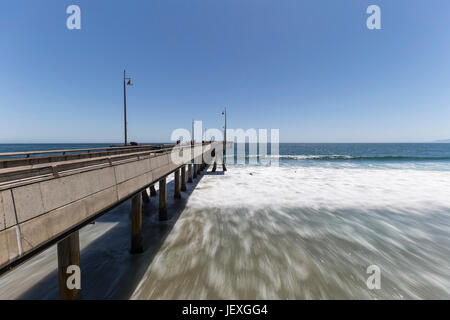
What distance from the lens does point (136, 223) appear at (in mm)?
8328

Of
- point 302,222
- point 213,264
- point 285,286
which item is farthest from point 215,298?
point 302,222

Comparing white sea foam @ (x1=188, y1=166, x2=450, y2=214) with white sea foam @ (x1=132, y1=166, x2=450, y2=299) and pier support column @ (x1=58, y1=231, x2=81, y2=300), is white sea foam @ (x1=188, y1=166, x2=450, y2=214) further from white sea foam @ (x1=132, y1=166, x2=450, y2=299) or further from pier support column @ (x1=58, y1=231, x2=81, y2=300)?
pier support column @ (x1=58, y1=231, x2=81, y2=300)

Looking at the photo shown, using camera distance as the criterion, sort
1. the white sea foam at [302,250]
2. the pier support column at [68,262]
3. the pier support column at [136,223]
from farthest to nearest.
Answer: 1. the pier support column at [136,223]
2. the white sea foam at [302,250]
3. the pier support column at [68,262]

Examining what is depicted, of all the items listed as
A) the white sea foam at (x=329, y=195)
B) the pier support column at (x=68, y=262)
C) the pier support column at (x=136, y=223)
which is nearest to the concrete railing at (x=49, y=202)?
the pier support column at (x=68, y=262)

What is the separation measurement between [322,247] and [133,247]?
9.55m

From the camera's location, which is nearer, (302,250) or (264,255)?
(264,255)

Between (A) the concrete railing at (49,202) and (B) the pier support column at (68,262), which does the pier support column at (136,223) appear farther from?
(B) the pier support column at (68,262)

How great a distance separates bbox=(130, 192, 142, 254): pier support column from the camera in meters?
8.10

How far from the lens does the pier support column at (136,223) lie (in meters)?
8.10

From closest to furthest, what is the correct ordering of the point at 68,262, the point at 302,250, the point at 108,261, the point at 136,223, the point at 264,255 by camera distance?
the point at 68,262 < the point at 108,261 < the point at 136,223 < the point at 264,255 < the point at 302,250

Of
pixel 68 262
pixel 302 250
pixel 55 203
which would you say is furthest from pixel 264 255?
pixel 55 203

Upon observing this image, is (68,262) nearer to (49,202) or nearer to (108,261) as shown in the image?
(49,202)

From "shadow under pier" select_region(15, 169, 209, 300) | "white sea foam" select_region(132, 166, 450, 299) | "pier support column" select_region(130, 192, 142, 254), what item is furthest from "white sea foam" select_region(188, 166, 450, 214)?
"pier support column" select_region(130, 192, 142, 254)

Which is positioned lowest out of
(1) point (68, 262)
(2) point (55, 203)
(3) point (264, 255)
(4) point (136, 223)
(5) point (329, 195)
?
(3) point (264, 255)
